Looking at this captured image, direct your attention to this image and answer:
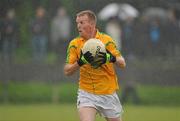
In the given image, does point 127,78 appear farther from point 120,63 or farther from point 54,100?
point 120,63

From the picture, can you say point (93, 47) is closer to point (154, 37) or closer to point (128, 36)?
point (128, 36)

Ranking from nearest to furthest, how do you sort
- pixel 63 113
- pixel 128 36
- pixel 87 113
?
pixel 87 113, pixel 63 113, pixel 128 36

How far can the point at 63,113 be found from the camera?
14.5m

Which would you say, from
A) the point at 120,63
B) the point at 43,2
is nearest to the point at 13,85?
the point at 43,2

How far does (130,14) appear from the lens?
16.0 meters

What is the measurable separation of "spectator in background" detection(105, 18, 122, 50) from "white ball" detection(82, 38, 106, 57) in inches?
309

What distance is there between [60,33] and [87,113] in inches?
314

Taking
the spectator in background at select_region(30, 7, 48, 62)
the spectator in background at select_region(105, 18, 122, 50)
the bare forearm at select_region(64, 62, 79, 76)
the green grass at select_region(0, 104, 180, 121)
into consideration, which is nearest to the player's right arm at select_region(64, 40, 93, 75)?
the bare forearm at select_region(64, 62, 79, 76)

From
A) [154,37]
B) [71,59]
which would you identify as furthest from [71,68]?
[154,37]

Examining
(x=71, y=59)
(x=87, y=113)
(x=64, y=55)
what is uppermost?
(x=64, y=55)

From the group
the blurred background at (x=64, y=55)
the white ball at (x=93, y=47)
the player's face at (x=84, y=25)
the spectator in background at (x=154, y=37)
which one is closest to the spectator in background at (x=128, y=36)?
the blurred background at (x=64, y=55)

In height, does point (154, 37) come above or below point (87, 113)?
above

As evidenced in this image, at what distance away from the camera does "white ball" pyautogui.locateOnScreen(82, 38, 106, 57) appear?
26.4 ft

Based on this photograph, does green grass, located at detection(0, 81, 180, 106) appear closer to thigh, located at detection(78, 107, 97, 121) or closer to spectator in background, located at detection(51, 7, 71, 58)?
spectator in background, located at detection(51, 7, 71, 58)
